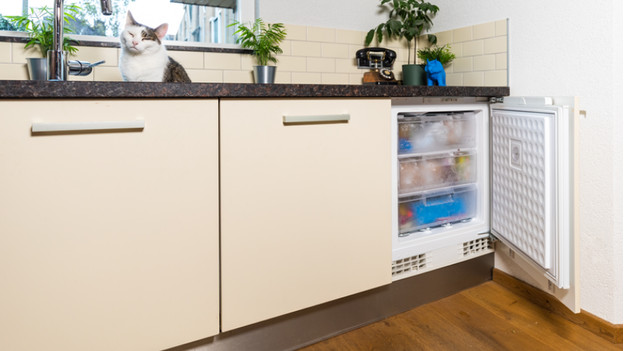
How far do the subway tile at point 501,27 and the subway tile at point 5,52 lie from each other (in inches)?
81.6

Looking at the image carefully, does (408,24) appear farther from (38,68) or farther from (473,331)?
(38,68)

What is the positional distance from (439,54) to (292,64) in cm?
80

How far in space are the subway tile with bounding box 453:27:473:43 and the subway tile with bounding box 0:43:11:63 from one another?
2036 mm

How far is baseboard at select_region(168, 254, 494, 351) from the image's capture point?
4.56ft

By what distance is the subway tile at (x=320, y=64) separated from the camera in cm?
211

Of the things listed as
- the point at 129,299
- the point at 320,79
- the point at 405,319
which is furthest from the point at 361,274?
the point at 320,79

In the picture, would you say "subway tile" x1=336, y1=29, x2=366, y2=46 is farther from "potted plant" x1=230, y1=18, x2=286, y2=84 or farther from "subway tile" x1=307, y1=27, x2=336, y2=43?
"potted plant" x1=230, y1=18, x2=286, y2=84

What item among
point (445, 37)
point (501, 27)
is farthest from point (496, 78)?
point (445, 37)

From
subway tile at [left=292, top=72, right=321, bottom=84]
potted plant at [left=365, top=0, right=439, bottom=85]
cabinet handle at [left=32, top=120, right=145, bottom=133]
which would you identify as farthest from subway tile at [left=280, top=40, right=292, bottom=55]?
cabinet handle at [left=32, top=120, right=145, bottom=133]

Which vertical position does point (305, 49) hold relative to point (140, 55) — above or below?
above

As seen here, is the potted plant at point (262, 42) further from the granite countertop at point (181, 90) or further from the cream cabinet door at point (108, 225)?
the cream cabinet door at point (108, 225)

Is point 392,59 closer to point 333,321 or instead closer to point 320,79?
point 320,79

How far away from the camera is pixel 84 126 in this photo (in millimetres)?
1028

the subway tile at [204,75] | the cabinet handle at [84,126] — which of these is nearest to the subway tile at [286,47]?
the subway tile at [204,75]
